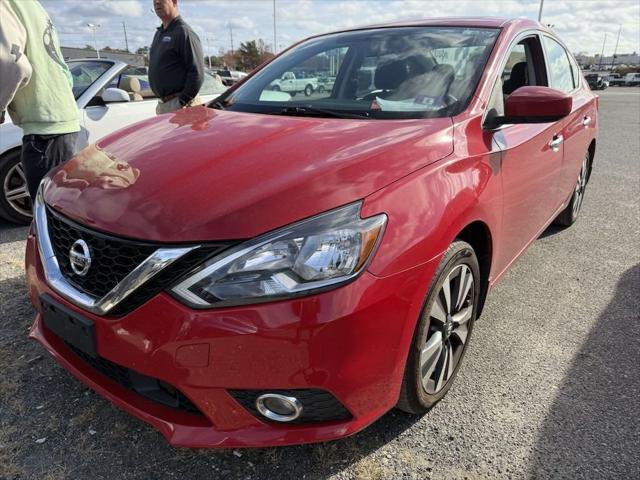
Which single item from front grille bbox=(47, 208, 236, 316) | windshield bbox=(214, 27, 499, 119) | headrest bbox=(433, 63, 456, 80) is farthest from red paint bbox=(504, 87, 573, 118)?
front grille bbox=(47, 208, 236, 316)

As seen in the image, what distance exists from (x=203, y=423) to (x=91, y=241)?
2.27 feet

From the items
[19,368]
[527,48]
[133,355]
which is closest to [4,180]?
[19,368]

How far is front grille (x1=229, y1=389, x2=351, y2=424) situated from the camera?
1.50 metres

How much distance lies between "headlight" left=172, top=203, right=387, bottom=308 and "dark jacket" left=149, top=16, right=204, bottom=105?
10.3 ft

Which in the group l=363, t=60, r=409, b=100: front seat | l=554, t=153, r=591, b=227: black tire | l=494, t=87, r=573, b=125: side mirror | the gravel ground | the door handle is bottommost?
the gravel ground

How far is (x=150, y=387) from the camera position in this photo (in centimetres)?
165

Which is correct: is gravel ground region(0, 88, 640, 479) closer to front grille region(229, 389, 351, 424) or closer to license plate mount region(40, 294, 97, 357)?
front grille region(229, 389, 351, 424)

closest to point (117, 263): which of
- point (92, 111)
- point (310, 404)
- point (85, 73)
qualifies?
point (310, 404)

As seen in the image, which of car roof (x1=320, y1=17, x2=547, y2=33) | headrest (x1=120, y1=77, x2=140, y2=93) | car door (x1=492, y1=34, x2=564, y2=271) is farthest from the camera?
headrest (x1=120, y1=77, x2=140, y2=93)

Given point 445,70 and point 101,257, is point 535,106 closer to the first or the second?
point 445,70

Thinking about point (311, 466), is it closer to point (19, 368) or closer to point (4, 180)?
point (19, 368)

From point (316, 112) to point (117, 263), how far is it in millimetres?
1187

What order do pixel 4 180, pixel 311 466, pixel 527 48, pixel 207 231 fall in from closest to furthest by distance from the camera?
1. pixel 207 231
2. pixel 311 466
3. pixel 527 48
4. pixel 4 180

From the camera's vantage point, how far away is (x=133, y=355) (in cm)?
152
